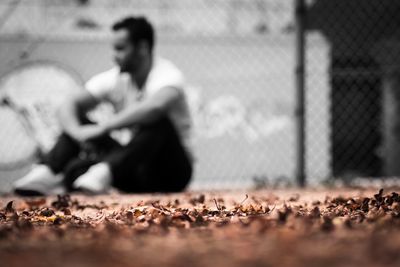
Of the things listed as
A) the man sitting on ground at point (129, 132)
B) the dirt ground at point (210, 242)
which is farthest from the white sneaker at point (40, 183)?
the dirt ground at point (210, 242)

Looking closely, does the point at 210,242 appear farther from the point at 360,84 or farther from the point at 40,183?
the point at 360,84

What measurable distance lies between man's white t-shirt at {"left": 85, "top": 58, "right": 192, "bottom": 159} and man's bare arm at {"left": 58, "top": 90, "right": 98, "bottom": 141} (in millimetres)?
68

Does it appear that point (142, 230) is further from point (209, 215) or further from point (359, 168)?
point (359, 168)

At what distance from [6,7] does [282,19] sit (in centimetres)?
304

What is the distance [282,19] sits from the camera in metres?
7.17

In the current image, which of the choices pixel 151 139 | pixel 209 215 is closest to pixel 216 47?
pixel 151 139

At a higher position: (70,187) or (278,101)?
(278,101)

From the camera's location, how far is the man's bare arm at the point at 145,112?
13.1 feet

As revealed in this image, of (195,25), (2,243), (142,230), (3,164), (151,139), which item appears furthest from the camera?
(195,25)

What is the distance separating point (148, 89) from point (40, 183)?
37.9 inches

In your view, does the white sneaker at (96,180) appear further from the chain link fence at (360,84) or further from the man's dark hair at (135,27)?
the chain link fence at (360,84)

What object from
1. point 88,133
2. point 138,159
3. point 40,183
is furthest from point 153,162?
point 40,183

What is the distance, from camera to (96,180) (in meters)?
4.00

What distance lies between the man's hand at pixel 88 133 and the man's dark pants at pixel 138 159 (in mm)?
132
